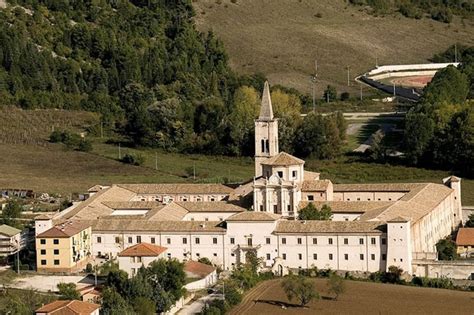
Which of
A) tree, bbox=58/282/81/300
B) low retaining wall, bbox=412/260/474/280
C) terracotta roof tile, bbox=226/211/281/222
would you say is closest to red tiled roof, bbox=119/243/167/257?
terracotta roof tile, bbox=226/211/281/222

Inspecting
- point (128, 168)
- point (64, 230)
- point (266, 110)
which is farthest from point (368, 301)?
point (128, 168)

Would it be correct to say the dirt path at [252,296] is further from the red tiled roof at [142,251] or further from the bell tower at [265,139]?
the bell tower at [265,139]

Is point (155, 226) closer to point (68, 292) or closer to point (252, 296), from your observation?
point (252, 296)

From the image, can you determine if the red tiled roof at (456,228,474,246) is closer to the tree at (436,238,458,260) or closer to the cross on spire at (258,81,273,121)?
the tree at (436,238,458,260)

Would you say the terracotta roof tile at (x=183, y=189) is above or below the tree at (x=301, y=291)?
above

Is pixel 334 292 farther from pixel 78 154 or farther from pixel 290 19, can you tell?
pixel 290 19

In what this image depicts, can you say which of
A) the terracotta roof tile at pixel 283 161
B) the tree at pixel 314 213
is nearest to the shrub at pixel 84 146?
the terracotta roof tile at pixel 283 161
